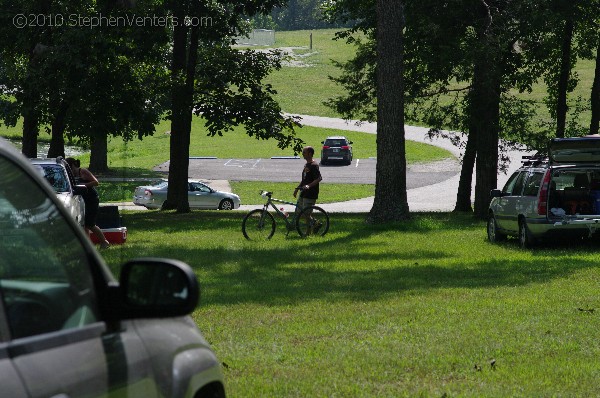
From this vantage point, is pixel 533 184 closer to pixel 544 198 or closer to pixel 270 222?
pixel 544 198

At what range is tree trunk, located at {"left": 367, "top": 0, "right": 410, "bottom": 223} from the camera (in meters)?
26.4

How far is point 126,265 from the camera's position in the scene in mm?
3695

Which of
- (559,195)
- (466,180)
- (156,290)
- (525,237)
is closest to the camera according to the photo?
(156,290)

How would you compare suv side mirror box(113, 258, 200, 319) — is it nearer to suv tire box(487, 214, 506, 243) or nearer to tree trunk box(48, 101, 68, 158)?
suv tire box(487, 214, 506, 243)

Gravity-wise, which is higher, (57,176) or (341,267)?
(57,176)

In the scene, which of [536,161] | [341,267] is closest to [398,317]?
[341,267]

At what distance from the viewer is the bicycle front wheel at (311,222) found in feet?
77.2

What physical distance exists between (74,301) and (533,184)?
18.3 meters

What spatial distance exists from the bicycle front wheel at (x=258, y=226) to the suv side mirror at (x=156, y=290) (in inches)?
768

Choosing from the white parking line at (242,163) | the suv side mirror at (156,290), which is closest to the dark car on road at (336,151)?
the white parking line at (242,163)

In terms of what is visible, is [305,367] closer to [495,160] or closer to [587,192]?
[587,192]

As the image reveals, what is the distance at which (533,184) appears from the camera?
69.5 feet

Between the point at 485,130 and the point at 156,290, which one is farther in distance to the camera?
the point at 485,130

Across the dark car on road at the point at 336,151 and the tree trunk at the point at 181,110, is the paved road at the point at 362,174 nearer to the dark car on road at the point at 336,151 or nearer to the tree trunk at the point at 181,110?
the dark car on road at the point at 336,151
